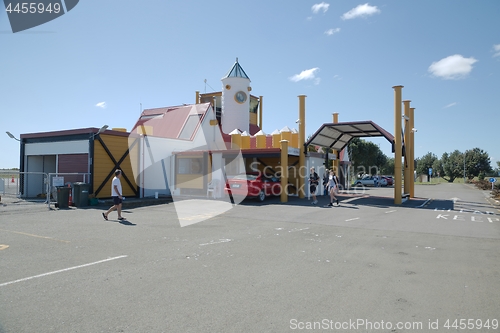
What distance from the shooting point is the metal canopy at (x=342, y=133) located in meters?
18.4

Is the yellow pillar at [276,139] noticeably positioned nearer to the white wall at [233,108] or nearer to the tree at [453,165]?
the white wall at [233,108]

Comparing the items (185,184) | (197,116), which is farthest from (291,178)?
(197,116)

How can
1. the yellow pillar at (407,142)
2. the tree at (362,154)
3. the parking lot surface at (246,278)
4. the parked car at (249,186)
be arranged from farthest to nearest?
1. the tree at (362,154)
2. the yellow pillar at (407,142)
3. the parked car at (249,186)
4. the parking lot surface at (246,278)

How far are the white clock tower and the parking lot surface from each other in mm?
20276

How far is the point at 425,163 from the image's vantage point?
9069 centimetres

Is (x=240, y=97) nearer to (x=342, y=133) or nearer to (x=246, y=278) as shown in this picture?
Result: (x=342, y=133)

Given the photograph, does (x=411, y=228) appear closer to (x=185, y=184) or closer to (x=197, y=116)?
(x=185, y=184)

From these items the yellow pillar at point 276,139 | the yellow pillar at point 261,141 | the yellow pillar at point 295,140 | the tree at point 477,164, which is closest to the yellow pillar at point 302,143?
the yellow pillar at point 295,140

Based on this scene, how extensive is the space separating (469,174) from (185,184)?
244ft

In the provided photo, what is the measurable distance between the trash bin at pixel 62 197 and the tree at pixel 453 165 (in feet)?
269

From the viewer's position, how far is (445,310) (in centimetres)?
420

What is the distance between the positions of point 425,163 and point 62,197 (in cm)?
9315

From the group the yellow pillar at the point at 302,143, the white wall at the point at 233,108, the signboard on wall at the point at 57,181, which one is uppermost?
the white wall at the point at 233,108

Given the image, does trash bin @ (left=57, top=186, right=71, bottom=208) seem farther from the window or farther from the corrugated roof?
the window
